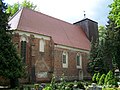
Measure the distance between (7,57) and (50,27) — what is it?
14.6m

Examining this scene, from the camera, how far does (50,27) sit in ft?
109

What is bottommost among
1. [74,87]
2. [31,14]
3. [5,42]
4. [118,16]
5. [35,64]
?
[74,87]

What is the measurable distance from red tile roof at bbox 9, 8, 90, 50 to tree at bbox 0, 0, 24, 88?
19.4 ft

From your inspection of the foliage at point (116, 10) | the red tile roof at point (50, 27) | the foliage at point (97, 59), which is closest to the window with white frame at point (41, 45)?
the red tile roof at point (50, 27)

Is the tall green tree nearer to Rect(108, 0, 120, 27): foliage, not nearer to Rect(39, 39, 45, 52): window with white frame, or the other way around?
Rect(39, 39, 45, 52): window with white frame

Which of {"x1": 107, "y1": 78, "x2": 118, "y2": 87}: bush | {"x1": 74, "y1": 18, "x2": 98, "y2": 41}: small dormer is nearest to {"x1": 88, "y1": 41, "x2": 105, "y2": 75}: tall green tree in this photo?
{"x1": 74, "y1": 18, "x2": 98, "y2": 41}: small dormer

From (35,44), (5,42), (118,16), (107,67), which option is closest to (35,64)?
(35,44)

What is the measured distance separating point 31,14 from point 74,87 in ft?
59.5

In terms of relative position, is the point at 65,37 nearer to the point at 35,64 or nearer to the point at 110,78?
the point at 35,64

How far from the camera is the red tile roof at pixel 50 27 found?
28.4 m

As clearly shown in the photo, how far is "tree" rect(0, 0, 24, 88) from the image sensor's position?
62.2 ft

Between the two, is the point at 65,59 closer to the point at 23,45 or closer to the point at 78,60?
the point at 78,60

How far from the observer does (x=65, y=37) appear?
114 ft

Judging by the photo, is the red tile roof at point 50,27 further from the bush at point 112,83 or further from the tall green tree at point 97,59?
the bush at point 112,83
